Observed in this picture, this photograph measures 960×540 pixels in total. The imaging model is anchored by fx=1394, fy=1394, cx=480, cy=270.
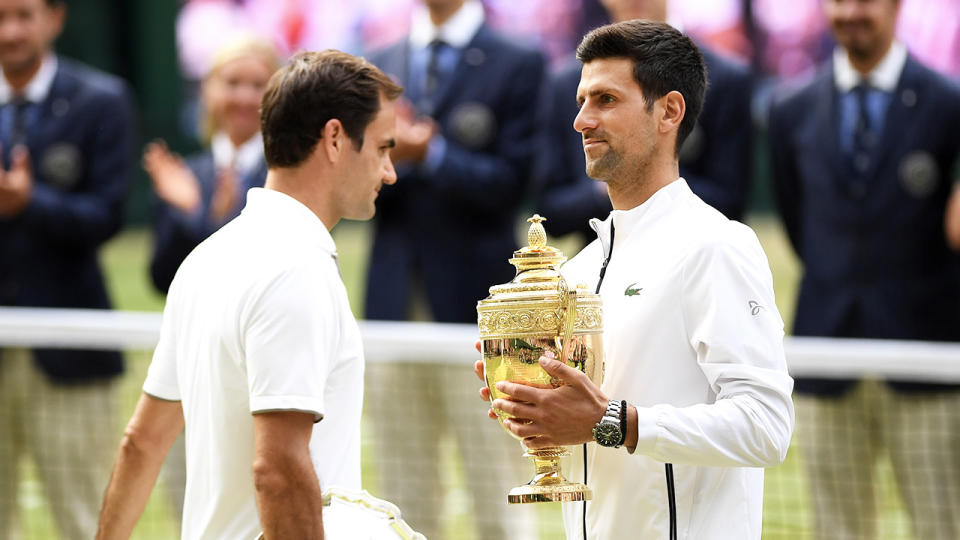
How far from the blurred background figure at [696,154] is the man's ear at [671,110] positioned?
2.84 meters

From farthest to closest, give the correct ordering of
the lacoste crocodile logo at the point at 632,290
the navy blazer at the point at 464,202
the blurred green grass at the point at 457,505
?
the blurred green grass at the point at 457,505, the navy blazer at the point at 464,202, the lacoste crocodile logo at the point at 632,290

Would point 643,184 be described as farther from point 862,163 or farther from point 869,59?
point 869,59

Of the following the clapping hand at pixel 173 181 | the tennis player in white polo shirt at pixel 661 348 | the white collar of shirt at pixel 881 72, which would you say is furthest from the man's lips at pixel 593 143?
the clapping hand at pixel 173 181

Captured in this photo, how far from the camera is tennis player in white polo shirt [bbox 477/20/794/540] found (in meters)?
3.21

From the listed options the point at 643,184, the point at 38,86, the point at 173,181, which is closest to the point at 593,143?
the point at 643,184

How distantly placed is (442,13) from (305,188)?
3418mm

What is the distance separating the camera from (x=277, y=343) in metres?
3.29

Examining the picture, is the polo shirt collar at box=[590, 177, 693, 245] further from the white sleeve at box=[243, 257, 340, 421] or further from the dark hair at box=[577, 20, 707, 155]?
the white sleeve at box=[243, 257, 340, 421]

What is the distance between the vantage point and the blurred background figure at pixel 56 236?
6.95 m

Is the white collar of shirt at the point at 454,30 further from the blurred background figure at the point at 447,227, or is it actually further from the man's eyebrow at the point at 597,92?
the man's eyebrow at the point at 597,92

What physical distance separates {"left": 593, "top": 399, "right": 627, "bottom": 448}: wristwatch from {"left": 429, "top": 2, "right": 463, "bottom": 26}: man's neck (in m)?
4.08

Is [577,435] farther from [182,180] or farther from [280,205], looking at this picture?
[182,180]

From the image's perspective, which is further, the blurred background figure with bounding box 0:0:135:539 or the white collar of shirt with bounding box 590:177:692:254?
the blurred background figure with bounding box 0:0:135:539

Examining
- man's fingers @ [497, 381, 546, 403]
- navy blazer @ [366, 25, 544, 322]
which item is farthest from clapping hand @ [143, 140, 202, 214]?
man's fingers @ [497, 381, 546, 403]
